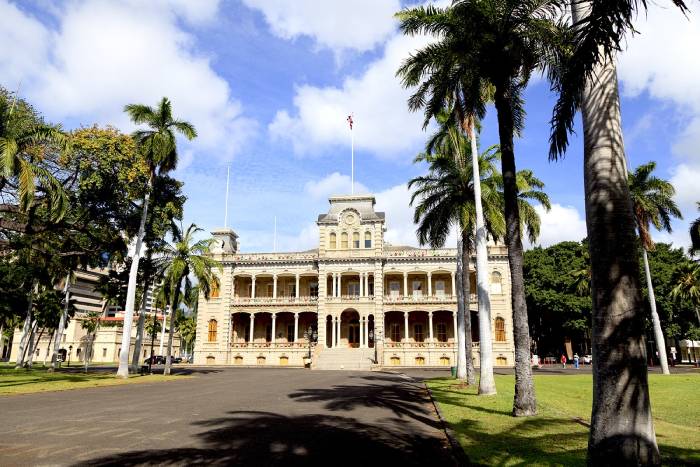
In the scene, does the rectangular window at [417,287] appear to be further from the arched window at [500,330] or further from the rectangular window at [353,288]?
the arched window at [500,330]

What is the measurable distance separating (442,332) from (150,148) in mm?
35839

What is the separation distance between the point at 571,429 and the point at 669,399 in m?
9.05

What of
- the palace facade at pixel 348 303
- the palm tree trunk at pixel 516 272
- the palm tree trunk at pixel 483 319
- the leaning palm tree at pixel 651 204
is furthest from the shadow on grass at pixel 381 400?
the palace facade at pixel 348 303

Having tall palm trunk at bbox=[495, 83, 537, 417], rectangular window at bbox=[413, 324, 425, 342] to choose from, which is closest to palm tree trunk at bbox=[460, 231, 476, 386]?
tall palm trunk at bbox=[495, 83, 537, 417]

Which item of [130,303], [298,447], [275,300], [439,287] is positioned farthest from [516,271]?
[275,300]

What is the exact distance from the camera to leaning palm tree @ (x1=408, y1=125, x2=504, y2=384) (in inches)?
906

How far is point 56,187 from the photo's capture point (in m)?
19.2

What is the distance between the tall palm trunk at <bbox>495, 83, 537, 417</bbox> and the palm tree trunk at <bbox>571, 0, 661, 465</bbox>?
565 cm

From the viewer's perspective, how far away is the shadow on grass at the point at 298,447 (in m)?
7.73

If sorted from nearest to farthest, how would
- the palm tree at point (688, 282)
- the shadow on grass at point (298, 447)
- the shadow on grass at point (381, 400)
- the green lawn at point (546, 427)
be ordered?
the shadow on grass at point (298, 447)
the green lawn at point (546, 427)
the shadow on grass at point (381, 400)
the palm tree at point (688, 282)

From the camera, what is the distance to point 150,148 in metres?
28.5

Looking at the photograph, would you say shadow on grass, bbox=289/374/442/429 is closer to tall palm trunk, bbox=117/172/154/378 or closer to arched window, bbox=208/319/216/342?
tall palm trunk, bbox=117/172/154/378

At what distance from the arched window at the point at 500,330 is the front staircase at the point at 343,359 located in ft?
43.1

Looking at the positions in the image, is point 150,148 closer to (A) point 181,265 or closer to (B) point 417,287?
(A) point 181,265
